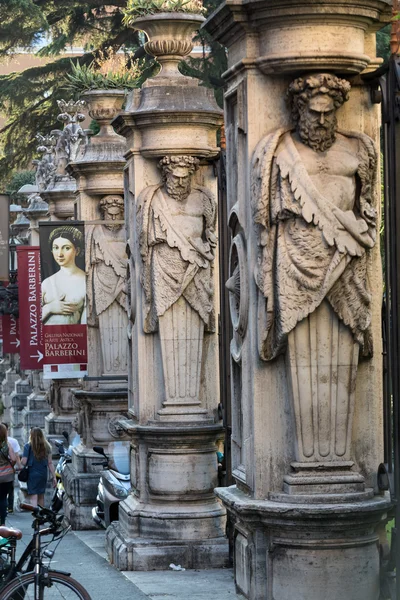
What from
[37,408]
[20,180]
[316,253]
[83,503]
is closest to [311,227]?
[316,253]

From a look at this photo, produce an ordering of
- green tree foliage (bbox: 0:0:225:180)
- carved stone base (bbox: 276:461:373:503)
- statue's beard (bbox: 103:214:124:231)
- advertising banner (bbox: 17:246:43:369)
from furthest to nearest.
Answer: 1. green tree foliage (bbox: 0:0:225:180)
2. advertising banner (bbox: 17:246:43:369)
3. statue's beard (bbox: 103:214:124:231)
4. carved stone base (bbox: 276:461:373:503)

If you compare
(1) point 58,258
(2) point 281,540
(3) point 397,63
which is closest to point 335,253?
(3) point 397,63

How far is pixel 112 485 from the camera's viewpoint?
1616 centimetres

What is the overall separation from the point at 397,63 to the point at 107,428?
433 inches

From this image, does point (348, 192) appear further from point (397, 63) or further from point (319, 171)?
point (397, 63)

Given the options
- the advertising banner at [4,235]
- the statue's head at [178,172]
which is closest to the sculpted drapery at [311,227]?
the statue's head at [178,172]

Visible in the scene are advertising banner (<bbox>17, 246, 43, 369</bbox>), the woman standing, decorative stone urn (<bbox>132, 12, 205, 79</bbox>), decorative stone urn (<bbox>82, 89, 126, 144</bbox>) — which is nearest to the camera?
decorative stone urn (<bbox>132, 12, 205, 79</bbox>)

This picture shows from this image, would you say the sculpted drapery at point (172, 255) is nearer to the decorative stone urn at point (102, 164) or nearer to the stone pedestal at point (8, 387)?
the decorative stone urn at point (102, 164)

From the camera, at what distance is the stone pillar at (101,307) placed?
60.3 ft

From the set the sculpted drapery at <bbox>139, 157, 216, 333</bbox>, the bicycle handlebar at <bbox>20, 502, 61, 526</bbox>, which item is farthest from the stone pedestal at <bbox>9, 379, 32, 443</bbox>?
the bicycle handlebar at <bbox>20, 502, 61, 526</bbox>

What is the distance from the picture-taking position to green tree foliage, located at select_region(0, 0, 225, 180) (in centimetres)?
3133

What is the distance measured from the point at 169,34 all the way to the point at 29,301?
1269cm

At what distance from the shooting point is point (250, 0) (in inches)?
337

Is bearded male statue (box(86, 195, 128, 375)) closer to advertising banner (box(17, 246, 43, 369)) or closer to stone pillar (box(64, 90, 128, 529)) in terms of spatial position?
stone pillar (box(64, 90, 128, 529))
